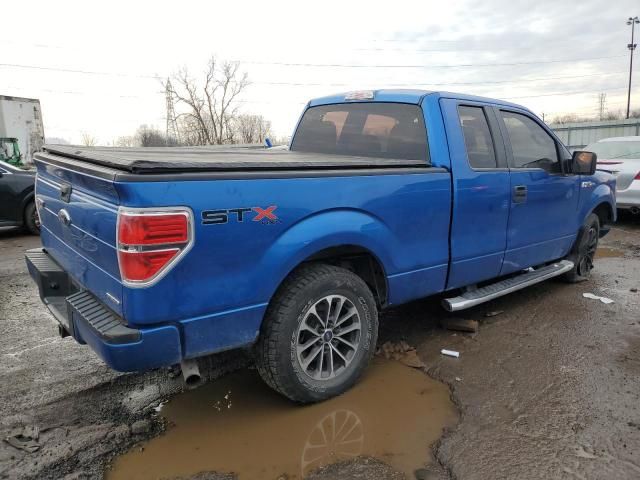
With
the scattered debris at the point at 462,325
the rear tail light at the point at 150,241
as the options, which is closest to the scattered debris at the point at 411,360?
the scattered debris at the point at 462,325

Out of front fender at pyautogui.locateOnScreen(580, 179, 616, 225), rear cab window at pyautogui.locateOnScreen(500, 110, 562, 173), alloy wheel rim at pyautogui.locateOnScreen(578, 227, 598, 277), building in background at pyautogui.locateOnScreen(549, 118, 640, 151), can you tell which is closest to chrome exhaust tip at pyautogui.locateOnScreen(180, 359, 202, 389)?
rear cab window at pyautogui.locateOnScreen(500, 110, 562, 173)

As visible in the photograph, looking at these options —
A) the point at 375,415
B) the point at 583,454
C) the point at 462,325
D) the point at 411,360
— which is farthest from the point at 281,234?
the point at 462,325

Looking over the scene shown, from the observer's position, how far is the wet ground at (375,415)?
8.32 ft

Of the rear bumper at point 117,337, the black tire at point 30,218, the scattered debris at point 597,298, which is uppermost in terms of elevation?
the rear bumper at point 117,337

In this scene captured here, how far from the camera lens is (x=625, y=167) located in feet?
30.1

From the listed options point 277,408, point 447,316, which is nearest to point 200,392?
point 277,408

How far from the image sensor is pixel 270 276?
8.77 feet

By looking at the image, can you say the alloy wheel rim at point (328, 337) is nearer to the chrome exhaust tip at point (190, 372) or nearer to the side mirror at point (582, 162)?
the chrome exhaust tip at point (190, 372)

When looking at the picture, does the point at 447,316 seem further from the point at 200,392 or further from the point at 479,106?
the point at 200,392

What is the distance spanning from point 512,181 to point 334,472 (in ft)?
9.16

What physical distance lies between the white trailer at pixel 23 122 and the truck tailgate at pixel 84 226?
26830mm

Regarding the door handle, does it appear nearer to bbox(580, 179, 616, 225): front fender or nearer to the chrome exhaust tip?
bbox(580, 179, 616, 225): front fender

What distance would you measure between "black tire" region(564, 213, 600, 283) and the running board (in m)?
0.24

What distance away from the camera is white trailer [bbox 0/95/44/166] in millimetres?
26312
